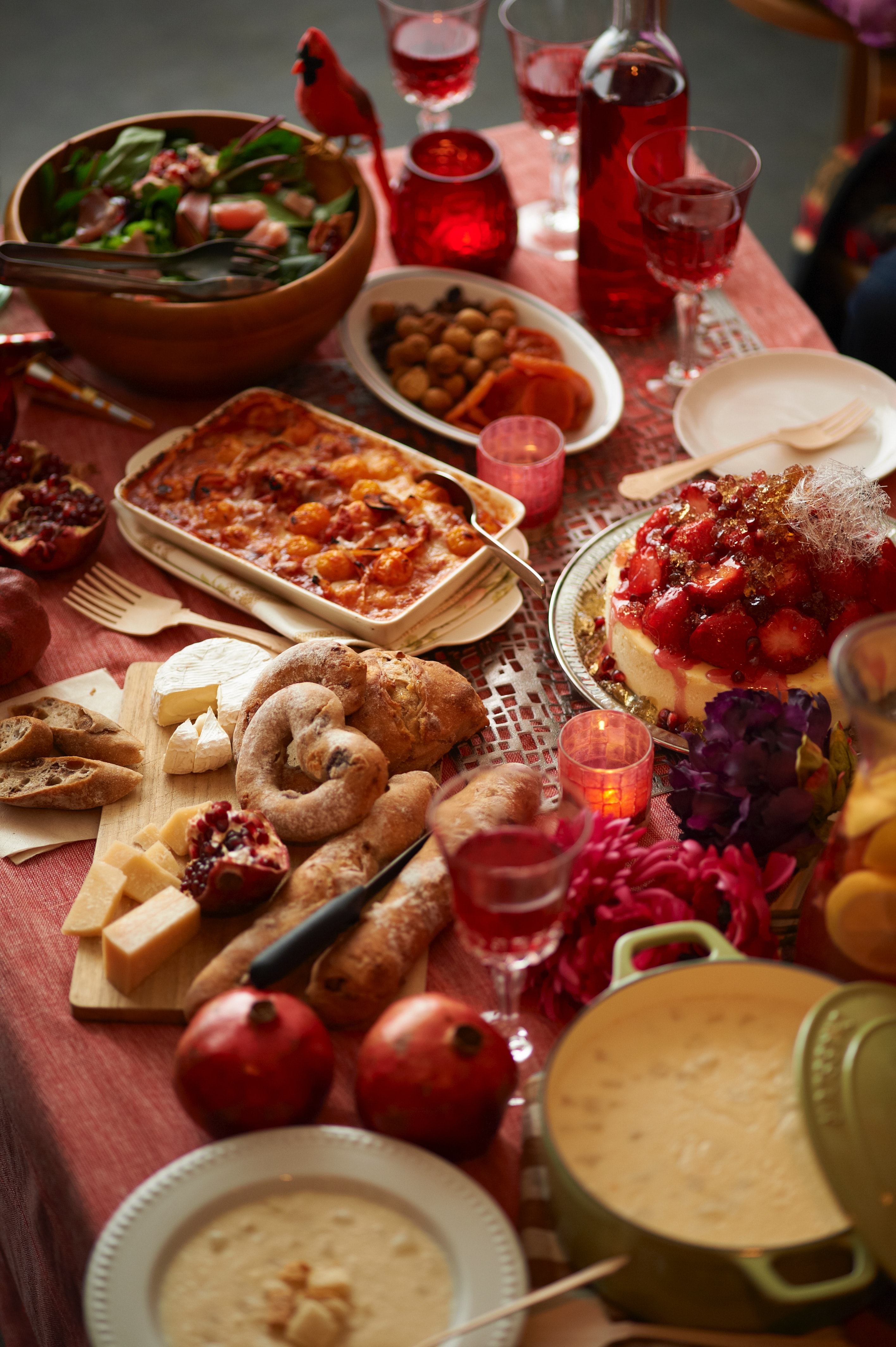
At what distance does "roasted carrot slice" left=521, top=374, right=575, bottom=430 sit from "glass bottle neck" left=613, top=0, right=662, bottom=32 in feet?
2.04

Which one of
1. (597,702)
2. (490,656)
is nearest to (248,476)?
(490,656)

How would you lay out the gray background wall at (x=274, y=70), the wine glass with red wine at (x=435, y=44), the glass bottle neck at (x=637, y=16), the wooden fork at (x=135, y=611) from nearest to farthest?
the wooden fork at (x=135, y=611), the glass bottle neck at (x=637, y=16), the wine glass with red wine at (x=435, y=44), the gray background wall at (x=274, y=70)

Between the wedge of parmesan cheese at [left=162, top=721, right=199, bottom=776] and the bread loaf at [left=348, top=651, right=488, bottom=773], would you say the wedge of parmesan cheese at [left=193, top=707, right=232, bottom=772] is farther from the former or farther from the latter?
the bread loaf at [left=348, top=651, right=488, bottom=773]

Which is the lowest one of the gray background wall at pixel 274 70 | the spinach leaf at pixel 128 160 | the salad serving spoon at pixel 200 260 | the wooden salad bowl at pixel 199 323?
the gray background wall at pixel 274 70

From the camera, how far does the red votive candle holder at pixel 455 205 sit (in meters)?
2.33

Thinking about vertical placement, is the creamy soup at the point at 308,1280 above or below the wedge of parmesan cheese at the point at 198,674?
below

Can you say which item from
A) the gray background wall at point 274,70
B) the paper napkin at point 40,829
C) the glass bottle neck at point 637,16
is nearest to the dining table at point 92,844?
the paper napkin at point 40,829

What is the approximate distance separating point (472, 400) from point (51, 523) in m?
0.76

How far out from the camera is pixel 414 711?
5.20ft

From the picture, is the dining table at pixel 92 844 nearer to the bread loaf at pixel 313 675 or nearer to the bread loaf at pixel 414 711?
the bread loaf at pixel 414 711

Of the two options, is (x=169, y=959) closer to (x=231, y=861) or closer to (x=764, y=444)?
(x=231, y=861)

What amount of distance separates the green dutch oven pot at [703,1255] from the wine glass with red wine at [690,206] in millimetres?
1315

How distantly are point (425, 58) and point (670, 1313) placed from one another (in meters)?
2.28

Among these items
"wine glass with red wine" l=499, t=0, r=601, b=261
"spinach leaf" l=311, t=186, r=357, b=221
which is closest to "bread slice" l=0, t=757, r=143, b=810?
"spinach leaf" l=311, t=186, r=357, b=221
